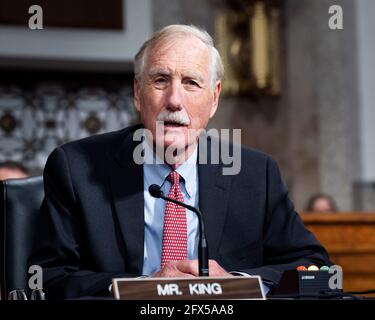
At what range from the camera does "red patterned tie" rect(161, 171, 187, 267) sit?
9.11 feet

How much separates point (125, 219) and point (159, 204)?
0.43ft

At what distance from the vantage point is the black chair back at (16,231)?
2928 millimetres

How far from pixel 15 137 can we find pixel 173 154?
5819mm

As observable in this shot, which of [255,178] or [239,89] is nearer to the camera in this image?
[255,178]

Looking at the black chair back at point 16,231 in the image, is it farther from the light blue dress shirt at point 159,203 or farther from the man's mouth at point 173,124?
the man's mouth at point 173,124

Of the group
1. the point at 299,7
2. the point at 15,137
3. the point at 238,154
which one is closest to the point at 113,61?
the point at 15,137

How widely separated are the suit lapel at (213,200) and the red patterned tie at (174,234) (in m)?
0.09

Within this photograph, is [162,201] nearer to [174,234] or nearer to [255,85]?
[174,234]

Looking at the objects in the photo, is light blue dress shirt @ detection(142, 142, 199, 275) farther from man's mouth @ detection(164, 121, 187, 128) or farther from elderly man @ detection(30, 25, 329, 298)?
man's mouth @ detection(164, 121, 187, 128)

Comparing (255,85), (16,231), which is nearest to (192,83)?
(16,231)

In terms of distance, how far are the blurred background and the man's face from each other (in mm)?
5344

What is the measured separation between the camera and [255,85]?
8.59 metres
